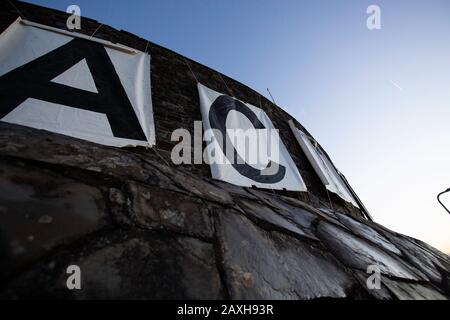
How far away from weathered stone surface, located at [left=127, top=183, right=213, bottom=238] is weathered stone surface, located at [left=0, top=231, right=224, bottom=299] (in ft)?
0.29

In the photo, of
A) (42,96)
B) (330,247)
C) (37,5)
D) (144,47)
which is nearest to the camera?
(330,247)

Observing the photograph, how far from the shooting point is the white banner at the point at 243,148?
10.7ft

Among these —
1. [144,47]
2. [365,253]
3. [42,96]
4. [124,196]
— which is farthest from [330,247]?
[144,47]

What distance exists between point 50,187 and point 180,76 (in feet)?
12.1

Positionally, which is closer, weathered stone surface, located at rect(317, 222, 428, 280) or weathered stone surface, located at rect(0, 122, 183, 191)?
weathered stone surface, located at rect(0, 122, 183, 191)

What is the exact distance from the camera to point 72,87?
9.39 feet

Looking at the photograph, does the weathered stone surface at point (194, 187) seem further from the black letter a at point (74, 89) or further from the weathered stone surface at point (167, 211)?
the black letter a at point (74, 89)

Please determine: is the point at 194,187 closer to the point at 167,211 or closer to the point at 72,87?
the point at 167,211

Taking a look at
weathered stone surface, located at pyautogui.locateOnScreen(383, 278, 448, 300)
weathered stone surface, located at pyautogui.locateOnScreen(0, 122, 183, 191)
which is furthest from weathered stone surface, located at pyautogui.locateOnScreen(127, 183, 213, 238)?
weathered stone surface, located at pyautogui.locateOnScreen(383, 278, 448, 300)

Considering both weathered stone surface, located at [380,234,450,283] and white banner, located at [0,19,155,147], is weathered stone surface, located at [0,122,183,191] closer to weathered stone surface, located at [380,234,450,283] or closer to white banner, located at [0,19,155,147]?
white banner, located at [0,19,155,147]

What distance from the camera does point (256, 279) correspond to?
1.10 meters

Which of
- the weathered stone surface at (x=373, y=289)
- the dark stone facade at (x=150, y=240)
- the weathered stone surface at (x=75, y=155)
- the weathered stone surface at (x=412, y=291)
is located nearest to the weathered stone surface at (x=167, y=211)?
the dark stone facade at (x=150, y=240)

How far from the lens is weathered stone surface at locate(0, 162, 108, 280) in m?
0.77
